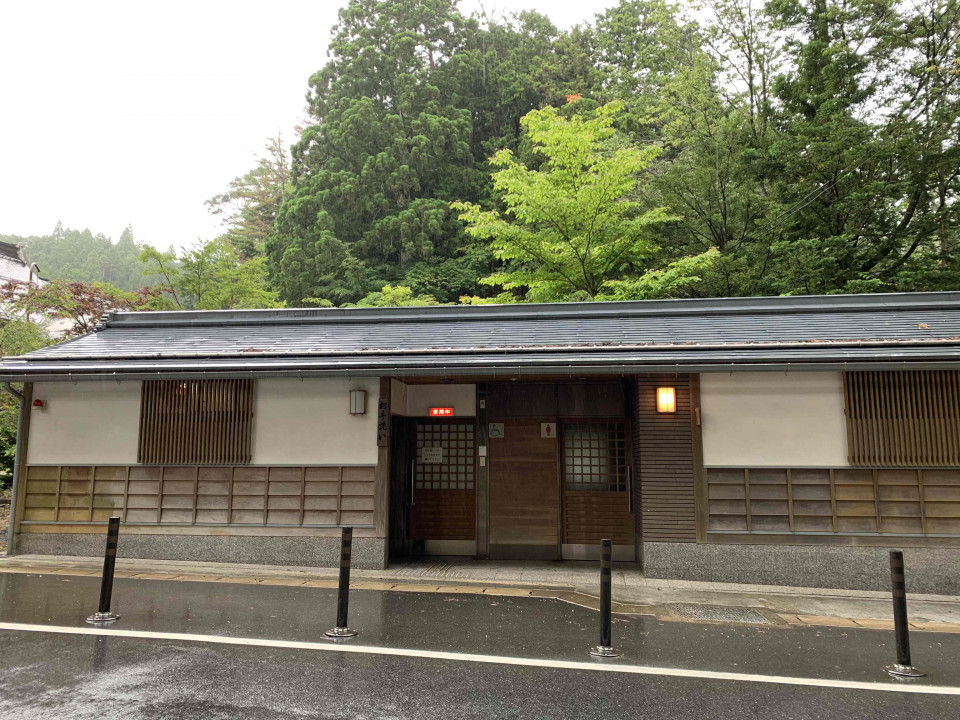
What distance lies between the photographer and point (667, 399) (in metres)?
9.28

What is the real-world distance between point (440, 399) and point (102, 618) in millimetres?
6244

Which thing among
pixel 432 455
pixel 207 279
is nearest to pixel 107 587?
pixel 432 455

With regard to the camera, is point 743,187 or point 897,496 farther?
point 743,187

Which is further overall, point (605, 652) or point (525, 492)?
point (525, 492)

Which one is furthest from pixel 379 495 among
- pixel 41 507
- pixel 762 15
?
pixel 762 15

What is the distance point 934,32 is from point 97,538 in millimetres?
25994

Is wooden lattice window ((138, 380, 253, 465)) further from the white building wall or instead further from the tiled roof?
the tiled roof

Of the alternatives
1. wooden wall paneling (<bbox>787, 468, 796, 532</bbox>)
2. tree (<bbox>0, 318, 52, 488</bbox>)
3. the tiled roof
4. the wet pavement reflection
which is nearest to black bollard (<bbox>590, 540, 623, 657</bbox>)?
the wet pavement reflection

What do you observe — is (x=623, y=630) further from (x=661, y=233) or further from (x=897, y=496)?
(x=661, y=233)

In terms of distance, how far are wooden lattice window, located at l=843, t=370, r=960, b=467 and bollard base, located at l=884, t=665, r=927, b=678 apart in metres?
3.97

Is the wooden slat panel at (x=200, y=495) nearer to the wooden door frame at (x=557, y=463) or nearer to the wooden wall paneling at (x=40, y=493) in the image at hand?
the wooden wall paneling at (x=40, y=493)

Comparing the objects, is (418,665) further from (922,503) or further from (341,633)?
(922,503)

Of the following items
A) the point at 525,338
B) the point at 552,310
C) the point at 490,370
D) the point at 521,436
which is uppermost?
the point at 552,310

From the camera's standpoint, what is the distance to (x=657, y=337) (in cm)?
995
